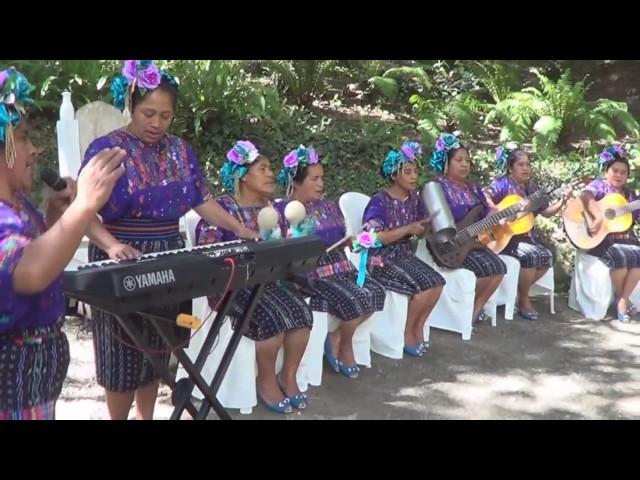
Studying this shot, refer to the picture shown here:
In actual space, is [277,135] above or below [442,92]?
below

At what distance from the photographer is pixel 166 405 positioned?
12.1ft

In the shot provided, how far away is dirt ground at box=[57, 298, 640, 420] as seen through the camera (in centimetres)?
376

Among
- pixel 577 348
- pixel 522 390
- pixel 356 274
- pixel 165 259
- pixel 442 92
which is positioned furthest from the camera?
pixel 442 92

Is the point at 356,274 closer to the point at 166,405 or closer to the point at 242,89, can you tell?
the point at 166,405

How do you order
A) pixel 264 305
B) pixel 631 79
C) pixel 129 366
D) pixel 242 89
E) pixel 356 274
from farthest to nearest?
pixel 631 79, pixel 242 89, pixel 356 274, pixel 264 305, pixel 129 366

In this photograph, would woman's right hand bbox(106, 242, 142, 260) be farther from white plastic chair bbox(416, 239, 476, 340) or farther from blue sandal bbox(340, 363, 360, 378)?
white plastic chair bbox(416, 239, 476, 340)

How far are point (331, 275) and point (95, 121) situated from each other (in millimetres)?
2064

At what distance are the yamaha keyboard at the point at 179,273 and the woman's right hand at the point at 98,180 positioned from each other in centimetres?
35

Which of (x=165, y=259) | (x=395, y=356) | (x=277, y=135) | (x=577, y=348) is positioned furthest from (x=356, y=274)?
(x=277, y=135)

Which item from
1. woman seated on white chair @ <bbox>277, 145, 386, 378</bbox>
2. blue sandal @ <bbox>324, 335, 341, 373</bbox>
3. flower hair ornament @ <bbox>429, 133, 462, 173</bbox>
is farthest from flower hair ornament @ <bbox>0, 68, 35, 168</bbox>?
flower hair ornament @ <bbox>429, 133, 462, 173</bbox>

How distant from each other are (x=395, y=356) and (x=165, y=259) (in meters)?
2.76

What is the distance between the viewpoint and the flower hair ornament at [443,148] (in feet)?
17.1

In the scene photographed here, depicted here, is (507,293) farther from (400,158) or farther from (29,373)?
(29,373)

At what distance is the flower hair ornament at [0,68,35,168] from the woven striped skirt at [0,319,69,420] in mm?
502
